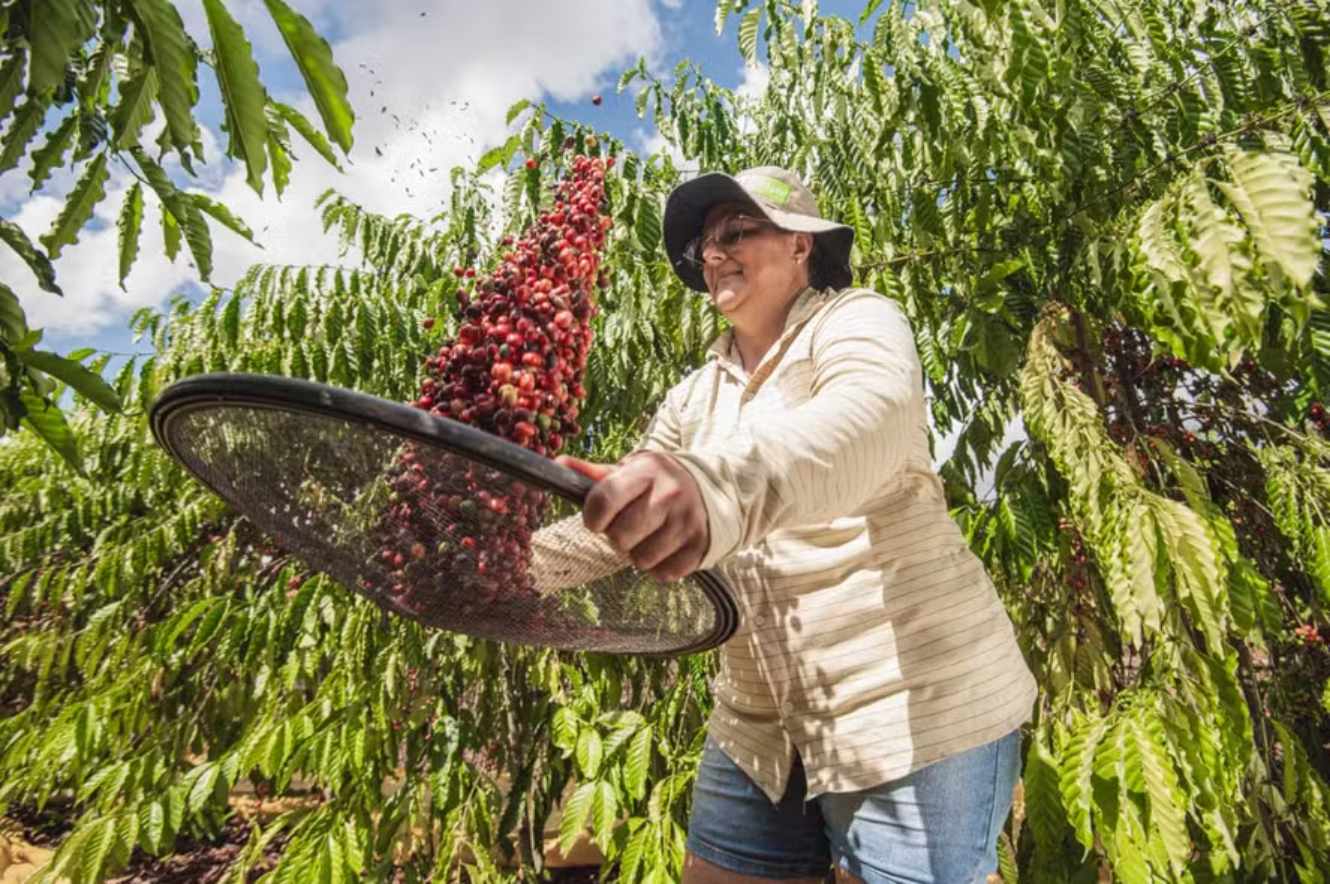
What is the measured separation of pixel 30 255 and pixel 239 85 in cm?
65

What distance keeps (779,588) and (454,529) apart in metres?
0.54

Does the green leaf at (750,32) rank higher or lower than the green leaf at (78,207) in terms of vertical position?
higher

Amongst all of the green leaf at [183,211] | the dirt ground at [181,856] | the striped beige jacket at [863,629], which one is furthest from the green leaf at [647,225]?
the dirt ground at [181,856]

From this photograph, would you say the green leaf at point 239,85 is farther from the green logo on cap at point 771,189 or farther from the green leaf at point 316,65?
the green logo on cap at point 771,189

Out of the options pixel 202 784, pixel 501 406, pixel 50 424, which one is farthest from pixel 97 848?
pixel 501 406

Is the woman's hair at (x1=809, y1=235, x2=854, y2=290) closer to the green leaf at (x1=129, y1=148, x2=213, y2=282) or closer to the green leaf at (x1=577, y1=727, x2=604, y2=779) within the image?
the green leaf at (x1=129, y1=148, x2=213, y2=282)

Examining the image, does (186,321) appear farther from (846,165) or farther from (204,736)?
(846,165)

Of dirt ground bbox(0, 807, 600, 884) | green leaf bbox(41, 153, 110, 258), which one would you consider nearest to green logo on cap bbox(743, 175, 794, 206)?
green leaf bbox(41, 153, 110, 258)

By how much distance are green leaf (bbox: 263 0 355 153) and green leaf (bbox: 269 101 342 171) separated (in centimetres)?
23

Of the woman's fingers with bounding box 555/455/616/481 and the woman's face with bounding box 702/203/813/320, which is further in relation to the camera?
the woman's face with bounding box 702/203/813/320

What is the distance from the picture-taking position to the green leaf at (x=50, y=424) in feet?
3.44

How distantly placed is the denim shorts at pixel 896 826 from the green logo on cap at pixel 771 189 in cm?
87

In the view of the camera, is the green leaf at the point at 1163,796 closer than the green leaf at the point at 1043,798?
Yes

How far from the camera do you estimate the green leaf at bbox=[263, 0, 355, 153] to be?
2.11 feet
